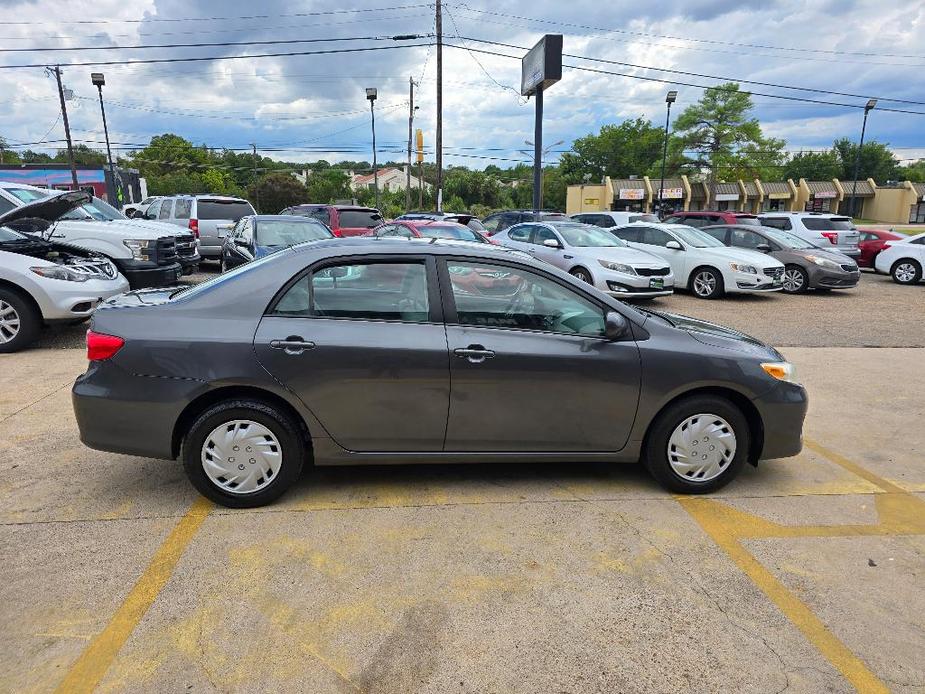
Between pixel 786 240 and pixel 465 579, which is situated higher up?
pixel 786 240

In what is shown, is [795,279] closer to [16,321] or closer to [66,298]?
[66,298]

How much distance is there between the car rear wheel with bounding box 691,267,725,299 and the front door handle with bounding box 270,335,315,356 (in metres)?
11.0

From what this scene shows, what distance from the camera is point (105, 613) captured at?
104 inches

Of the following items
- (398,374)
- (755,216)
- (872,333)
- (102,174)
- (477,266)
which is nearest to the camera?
(398,374)

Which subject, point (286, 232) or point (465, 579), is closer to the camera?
point (465, 579)

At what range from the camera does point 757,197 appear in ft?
214

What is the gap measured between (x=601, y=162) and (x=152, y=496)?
90.6 meters

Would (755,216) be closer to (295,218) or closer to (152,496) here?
(295,218)

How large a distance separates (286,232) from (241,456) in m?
8.05

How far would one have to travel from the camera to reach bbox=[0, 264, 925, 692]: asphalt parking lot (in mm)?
2363

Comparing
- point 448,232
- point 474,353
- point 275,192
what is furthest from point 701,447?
point 275,192

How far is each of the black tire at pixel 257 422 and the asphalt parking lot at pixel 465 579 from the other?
0.10 m

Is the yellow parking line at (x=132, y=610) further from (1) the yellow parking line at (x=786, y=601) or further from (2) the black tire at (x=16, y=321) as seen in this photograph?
(2) the black tire at (x=16, y=321)

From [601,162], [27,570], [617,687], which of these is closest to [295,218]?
[27,570]
